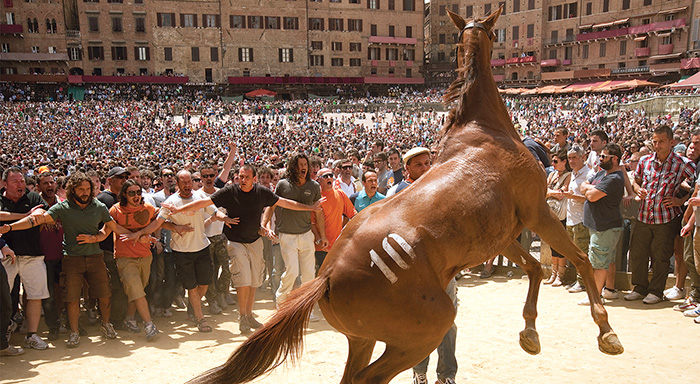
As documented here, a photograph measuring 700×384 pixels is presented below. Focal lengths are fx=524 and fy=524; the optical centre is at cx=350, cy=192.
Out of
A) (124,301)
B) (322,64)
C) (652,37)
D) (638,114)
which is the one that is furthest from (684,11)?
(124,301)

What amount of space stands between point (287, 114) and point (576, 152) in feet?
155

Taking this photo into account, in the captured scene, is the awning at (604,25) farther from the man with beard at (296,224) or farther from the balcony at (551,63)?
the man with beard at (296,224)

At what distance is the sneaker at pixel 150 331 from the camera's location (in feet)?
22.1

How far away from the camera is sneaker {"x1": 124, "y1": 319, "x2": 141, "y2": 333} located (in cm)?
700

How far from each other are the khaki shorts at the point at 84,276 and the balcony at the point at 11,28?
7033cm

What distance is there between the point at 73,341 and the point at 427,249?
5.38m

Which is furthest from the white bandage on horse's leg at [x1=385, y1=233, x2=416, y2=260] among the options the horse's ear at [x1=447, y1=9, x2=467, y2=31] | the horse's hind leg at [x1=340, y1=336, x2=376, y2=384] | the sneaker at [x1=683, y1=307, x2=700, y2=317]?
the sneaker at [x1=683, y1=307, x2=700, y2=317]


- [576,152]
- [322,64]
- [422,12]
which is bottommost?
[576,152]

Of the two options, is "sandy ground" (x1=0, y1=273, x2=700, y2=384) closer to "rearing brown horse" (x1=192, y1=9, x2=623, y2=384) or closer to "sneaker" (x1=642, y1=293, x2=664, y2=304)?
"sneaker" (x1=642, y1=293, x2=664, y2=304)

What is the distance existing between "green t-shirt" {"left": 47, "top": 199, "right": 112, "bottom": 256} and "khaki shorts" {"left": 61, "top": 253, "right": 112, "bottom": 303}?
120 mm

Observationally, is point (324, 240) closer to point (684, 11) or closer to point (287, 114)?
point (287, 114)

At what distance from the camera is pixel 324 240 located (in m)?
7.53

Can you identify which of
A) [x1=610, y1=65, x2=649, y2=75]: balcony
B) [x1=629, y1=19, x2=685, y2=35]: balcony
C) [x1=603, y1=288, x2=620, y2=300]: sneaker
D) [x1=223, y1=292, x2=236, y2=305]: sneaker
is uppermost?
[x1=629, y1=19, x2=685, y2=35]: balcony

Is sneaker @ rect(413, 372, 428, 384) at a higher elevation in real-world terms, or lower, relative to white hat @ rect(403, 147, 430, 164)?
lower
